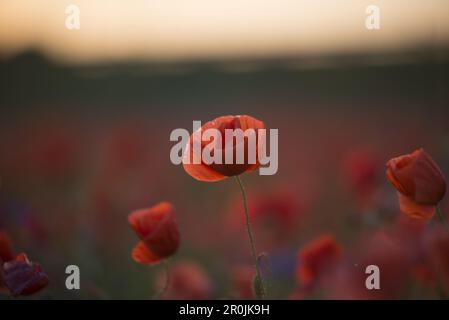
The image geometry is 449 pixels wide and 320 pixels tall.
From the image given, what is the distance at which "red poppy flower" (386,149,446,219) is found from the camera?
1521 mm

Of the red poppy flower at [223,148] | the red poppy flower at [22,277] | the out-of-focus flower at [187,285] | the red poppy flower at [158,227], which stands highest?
the red poppy flower at [223,148]

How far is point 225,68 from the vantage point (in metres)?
9.77

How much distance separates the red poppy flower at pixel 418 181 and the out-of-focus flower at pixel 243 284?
16.7 inches

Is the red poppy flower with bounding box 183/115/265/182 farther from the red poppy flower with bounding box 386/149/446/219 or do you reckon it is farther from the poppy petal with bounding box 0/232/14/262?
the poppy petal with bounding box 0/232/14/262

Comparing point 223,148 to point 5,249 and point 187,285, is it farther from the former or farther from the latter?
point 187,285

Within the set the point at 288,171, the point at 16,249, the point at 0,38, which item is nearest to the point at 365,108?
the point at 288,171

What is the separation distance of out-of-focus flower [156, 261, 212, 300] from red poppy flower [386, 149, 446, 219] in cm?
72

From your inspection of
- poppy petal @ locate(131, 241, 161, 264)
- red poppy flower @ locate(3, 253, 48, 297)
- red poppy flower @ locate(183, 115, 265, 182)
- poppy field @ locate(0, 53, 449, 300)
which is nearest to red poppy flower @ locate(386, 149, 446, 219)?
poppy field @ locate(0, 53, 449, 300)

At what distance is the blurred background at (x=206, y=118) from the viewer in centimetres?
240

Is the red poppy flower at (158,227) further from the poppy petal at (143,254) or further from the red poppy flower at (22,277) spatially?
the red poppy flower at (22,277)

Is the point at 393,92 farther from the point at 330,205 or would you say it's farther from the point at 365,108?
the point at 330,205

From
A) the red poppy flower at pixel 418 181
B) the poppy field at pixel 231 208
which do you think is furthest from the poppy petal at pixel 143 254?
the red poppy flower at pixel 418 181

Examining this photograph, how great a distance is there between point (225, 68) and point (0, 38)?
5.04 metres

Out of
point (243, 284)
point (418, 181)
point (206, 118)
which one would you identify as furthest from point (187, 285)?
point (206, 118)
